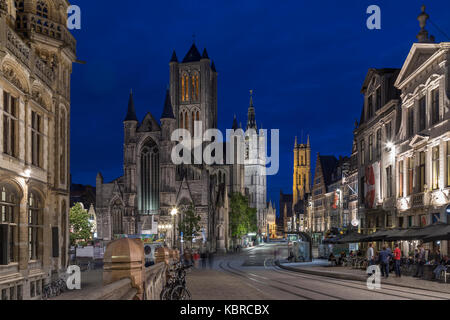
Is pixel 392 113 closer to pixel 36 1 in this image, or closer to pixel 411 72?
pixel 411 72

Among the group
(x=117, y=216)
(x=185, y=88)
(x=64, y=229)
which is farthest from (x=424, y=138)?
(x=185, y=88)

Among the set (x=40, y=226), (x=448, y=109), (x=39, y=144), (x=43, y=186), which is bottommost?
(x=40, y=226)

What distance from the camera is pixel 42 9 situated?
76.4 ft

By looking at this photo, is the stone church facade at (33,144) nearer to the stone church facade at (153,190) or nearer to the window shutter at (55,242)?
the window shutter at (55,242)

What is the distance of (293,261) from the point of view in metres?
44.8

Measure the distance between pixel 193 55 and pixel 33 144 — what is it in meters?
93.4

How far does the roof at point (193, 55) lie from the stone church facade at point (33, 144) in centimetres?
8571

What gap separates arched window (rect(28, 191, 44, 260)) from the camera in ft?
65.7

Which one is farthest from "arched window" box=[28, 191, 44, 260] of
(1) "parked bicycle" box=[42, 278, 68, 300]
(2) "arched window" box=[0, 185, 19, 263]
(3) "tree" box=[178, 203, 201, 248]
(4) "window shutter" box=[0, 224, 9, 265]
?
(3) "tree" box=[178, 203, 201, 248]

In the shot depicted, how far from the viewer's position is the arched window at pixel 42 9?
23.1m

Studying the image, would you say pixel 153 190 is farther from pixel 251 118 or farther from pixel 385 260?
pixel 251 118

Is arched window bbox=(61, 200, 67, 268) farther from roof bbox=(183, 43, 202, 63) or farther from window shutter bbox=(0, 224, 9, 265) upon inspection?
roof bbox=(183, 43, 202, 63)
